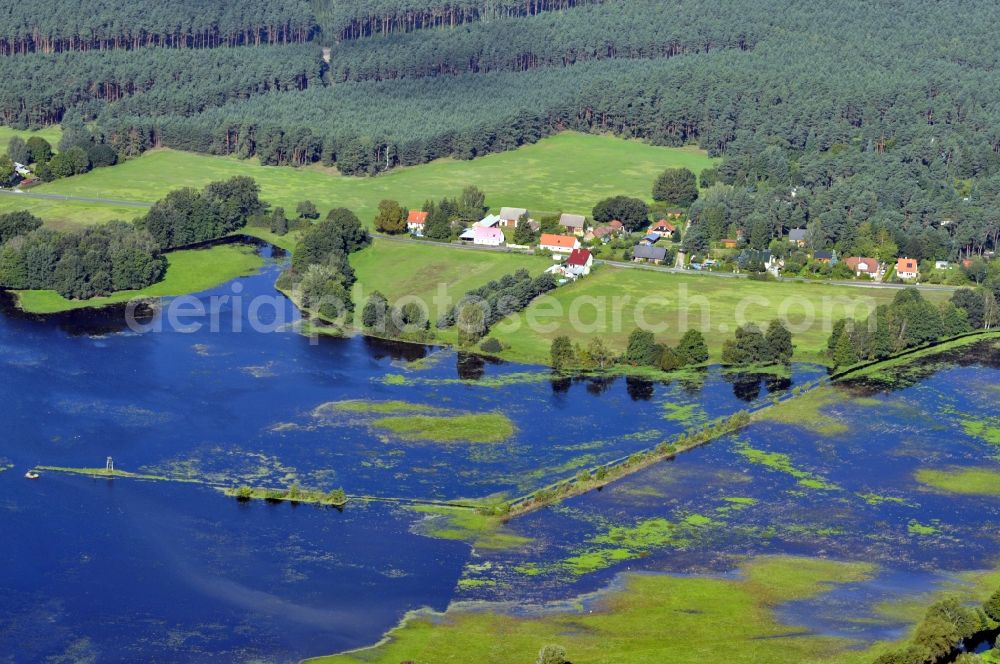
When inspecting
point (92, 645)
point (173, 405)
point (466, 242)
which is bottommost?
point (92, 645)

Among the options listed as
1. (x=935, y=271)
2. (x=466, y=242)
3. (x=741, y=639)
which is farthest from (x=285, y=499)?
(x=935, y=271)

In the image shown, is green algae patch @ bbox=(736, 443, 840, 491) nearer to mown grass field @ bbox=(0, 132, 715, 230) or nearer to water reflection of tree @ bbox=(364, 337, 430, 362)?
water reflection of tree @ bbox=(364, 337, 430, 362)

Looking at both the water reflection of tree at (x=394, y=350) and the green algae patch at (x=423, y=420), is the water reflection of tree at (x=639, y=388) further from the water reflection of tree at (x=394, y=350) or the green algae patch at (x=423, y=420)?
the water reflection of tree at (x=394, y=350)

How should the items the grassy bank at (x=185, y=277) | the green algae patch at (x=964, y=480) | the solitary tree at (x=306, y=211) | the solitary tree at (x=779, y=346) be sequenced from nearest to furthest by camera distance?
1. the green algae patch at (x=964, y=480)
2. the solitary tree at (x=779, y=346)
3. the grassy bank at (x=185, y=277)
4. the solitary tree at (x=306, y=211)

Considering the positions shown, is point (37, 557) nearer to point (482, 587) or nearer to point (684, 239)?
point (482, 587)

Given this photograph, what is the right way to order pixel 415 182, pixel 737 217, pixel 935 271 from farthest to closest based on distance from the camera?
pixel 415 182 < pixel 737 217 < pixel 935 271

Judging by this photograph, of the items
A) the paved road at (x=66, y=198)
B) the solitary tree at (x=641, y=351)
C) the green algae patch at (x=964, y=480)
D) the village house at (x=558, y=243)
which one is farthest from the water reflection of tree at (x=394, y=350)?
the paved road at (x=66, y=198)

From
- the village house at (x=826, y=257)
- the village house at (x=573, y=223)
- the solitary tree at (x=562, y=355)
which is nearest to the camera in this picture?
the solitary tree at (x=562, y=355)
